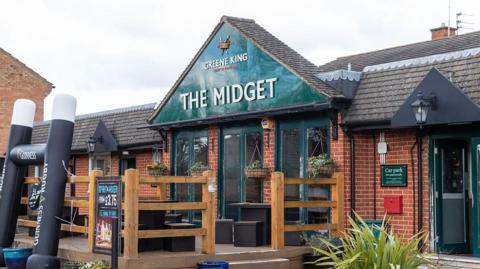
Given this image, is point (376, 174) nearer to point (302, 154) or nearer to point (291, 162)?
point (302, 154)

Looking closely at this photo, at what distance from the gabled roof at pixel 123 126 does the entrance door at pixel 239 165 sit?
→ 117 inches

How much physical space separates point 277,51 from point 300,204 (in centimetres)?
344

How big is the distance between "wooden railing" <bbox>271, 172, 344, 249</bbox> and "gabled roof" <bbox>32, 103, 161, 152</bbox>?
6.38 metres

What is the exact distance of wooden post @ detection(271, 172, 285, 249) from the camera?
11.7 meters

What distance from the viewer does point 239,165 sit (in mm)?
15086

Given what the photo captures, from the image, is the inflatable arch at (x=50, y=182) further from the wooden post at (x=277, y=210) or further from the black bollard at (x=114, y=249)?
the wooden post at (x=277, y=210)

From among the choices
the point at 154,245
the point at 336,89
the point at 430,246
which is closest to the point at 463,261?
the point at 430,246

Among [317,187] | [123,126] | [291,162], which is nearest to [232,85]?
[291,162]

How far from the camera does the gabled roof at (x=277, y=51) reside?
43.0ft

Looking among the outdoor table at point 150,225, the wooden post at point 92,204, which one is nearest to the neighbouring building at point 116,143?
the outdoor table at point 150,225

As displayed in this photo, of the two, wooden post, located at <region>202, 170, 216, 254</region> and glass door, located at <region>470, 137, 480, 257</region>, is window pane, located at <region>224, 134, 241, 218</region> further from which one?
glass door, located at <region>470, 137, 480, 257</region>

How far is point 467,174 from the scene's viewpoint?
12.3 metres

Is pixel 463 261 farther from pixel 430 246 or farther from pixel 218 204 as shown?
pixel 218 204

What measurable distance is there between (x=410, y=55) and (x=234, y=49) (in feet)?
13.6
